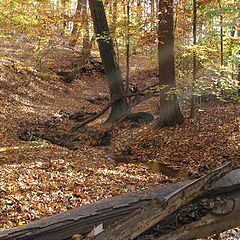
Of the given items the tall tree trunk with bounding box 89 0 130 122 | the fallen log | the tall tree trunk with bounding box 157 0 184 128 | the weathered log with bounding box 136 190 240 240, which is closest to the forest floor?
the tall tree trunk with bounding box 157 0 184 128

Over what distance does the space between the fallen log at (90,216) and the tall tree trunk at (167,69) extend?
8.13 metres

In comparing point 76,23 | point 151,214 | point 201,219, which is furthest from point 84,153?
point 76,23

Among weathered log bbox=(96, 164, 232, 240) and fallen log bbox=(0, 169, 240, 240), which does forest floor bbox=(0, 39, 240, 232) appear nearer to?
fallen log bbox=(0, 169, 240, 240)

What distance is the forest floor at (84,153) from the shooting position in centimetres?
622

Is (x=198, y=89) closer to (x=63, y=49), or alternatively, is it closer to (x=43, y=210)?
(x=43, y=210)

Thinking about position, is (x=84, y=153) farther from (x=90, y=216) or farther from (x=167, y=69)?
(x=90, y=216)

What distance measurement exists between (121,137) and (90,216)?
9.17 metres

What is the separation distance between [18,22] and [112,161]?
10434mm

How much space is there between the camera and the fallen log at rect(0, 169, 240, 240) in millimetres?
3000

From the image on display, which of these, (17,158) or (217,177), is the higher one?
(217,177)

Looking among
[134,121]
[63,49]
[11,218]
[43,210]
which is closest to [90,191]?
[43,210]

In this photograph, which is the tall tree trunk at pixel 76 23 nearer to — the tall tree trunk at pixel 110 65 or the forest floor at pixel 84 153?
the tall tree trunk at pixel 110 65

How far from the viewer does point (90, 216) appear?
3211mm

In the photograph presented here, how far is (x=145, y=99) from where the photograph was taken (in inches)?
Answer: 770
